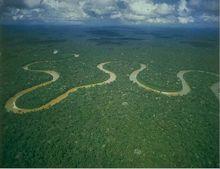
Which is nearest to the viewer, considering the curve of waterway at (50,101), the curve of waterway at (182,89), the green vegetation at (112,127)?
the green vegetation at (112,127)

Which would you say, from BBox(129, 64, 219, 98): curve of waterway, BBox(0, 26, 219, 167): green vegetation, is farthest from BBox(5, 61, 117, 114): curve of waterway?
BBox(129, 64, 219, 98): curve of waterway

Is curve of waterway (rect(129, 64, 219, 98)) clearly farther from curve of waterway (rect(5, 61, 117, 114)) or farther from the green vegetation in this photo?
curve of waterway (rect(5, 61, 117, 114))

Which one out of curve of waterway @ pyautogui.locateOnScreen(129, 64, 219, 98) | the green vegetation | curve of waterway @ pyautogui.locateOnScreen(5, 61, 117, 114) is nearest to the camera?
the green vegetation

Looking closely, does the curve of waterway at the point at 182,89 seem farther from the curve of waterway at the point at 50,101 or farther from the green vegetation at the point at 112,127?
the curve of waterway at the point at 50,101

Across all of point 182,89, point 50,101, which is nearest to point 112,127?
point 50,101

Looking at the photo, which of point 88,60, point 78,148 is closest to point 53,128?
point 78,148

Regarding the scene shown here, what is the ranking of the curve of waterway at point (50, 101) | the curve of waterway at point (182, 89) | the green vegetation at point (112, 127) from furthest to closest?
the curve of waterway at point (182, 89), the curve of waterway at point (50, 101), the green vegetation at point (112, 127)

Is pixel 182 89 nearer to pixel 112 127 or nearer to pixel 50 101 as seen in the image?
pixel 112 127

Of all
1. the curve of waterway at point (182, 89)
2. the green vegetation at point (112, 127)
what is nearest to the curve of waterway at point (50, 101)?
the green vegetation at point (112, 127)

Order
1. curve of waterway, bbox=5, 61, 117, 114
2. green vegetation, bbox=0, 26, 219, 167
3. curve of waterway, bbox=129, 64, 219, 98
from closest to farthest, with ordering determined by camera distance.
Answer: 1. green vegetation, bbox=0, 26, 219, 167
2. curve of waterway, bbox=5, 61, 117, 114
3. curve of waterway, bbox=129, 64, 219, 98

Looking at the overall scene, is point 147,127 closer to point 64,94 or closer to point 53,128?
point 53,128

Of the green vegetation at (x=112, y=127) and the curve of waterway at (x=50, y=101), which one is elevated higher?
the curve of waterway at (x=50, y=101)
